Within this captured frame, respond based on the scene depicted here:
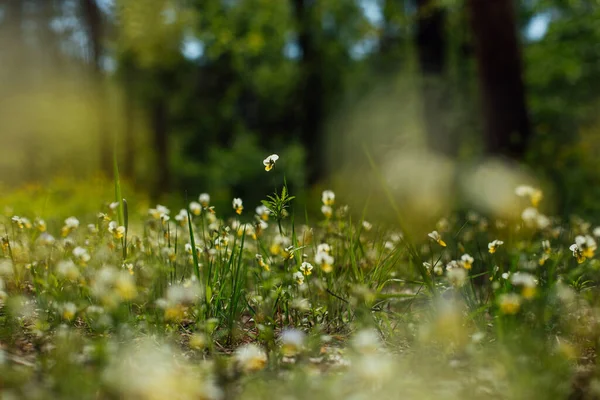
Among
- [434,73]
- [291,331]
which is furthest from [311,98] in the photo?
[291,331]

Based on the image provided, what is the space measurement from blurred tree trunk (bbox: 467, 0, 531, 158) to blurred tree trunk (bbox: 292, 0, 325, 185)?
674 centimetres

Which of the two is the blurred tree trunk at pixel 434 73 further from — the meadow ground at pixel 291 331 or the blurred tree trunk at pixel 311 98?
the meadow ground at pixel 291 331

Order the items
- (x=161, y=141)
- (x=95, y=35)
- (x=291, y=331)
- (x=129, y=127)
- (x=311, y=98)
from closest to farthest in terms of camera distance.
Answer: (x=291, y=331), (x=95, y=35), (x=311, y=98), (x=161, y=141), (x=129, y=127)

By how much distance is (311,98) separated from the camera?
14.4 metres

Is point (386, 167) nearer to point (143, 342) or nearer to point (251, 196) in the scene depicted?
point (251, 196)

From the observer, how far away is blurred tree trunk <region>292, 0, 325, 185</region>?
14.1 meters

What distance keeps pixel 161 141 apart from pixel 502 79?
12.5 m

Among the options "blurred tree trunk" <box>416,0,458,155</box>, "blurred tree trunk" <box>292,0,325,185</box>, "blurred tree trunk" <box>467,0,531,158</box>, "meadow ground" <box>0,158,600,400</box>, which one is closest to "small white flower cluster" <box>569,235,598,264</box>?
"meadow ground" <box>0,158,600,400</box>

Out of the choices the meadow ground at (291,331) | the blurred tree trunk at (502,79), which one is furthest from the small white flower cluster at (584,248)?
the blurred tree trunk at (502,79)

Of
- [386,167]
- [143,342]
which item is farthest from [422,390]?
[386,167]

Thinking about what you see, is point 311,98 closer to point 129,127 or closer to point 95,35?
point 95,35

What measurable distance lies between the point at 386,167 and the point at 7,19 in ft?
60.6

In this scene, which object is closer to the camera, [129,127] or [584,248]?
[584,248]

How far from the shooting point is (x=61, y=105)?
62.3ft
